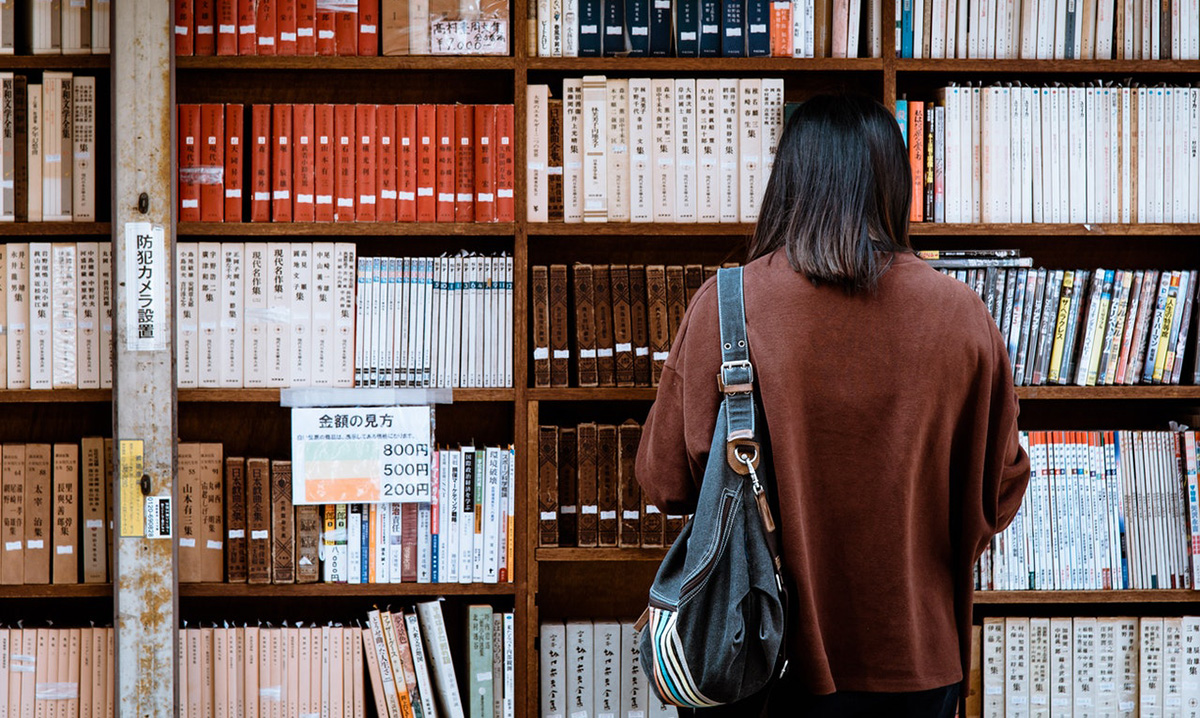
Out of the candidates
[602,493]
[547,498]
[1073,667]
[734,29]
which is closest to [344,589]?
[547,498]

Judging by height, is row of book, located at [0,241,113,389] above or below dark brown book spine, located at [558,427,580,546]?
above

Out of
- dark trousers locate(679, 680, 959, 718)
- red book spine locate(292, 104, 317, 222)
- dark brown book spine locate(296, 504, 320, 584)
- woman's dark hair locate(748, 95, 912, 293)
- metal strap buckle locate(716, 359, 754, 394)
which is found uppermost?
red book spine locate(292, 104, 317, 222)

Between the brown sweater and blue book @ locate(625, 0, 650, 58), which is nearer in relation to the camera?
the brown sweater

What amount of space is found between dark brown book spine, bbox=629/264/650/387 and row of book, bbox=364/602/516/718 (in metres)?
0.60

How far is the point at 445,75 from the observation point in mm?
2348

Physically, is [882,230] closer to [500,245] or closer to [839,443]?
[839,443]

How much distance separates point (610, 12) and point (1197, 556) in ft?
5.84

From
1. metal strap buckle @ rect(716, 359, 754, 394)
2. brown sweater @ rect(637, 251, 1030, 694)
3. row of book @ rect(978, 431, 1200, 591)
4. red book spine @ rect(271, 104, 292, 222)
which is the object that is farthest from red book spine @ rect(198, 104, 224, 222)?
row of book @ rect(978, 431, 1200, 591)

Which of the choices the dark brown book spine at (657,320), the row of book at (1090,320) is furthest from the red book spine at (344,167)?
the row of book at (1090,320)

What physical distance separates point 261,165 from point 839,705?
1598mm

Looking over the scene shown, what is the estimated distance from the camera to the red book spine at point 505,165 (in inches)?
83.7

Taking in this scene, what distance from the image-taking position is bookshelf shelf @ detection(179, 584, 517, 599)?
→ 210 cm

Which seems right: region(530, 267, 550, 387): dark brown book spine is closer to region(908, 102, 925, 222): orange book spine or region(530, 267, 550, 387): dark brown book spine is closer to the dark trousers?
region(908, 102, 925, 222): orange book spine

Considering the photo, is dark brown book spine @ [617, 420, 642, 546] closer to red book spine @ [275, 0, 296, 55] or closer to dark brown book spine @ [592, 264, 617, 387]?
dark brown book spine @ [592, 264, 617, 387]
